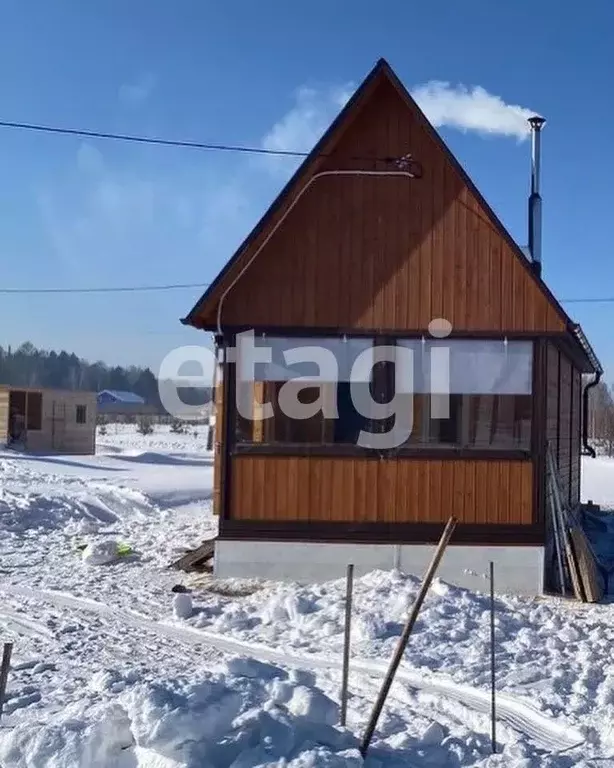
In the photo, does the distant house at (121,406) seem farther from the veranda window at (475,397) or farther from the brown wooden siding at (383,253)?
the veranda window at (475,397)

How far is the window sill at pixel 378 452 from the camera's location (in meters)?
11.4

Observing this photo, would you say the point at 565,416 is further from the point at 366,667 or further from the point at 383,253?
A: the point at 366,667

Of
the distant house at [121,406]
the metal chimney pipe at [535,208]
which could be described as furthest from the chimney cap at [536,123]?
the distant house at [121,406]

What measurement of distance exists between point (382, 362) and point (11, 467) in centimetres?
1583

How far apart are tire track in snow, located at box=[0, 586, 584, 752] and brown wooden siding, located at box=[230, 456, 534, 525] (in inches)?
88.7

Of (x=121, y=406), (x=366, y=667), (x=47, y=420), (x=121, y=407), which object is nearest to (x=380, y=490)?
(x=366, y=667)

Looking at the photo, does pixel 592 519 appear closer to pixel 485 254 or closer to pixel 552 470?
pixel 552 470

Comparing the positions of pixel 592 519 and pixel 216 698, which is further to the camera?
pixel 592 519

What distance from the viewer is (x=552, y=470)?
38.0ft

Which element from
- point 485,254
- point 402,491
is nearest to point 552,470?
point 402,491

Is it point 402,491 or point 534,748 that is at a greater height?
point 402,491

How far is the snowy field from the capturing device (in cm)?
523

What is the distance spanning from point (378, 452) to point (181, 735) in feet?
21.9

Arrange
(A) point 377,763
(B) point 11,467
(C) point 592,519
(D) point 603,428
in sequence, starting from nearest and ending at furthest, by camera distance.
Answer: (A) point 377,763, (C) point 592,519, (B) point 11,467, (D) point 603,428
